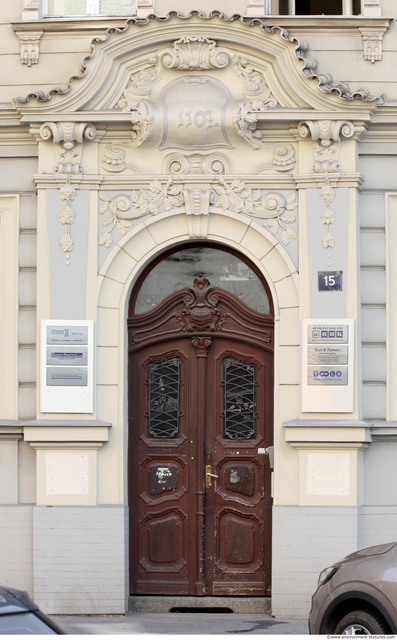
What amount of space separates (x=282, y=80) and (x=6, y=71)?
278 cm

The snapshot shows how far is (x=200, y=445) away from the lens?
8469mm

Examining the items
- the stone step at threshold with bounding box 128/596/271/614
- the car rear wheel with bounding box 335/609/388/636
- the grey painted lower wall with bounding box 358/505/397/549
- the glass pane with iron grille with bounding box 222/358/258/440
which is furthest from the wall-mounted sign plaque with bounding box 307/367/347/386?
the car rear wheel with bounding box 335/609/388/636

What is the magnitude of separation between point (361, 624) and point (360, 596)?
0.62ft

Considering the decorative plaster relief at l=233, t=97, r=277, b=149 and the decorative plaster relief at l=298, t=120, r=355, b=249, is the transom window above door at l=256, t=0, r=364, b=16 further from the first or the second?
the decorative plaster relief at l=298, t=120, r=355, b=249

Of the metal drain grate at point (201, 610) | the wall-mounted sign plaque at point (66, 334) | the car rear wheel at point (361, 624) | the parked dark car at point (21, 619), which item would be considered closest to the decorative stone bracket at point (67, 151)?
the wall-mounted sign plaque at point (66, 334)

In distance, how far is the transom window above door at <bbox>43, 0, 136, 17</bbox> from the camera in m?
8.83

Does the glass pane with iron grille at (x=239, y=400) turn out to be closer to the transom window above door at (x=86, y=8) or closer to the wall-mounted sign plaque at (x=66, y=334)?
the wall-mounted sign plaque at (x=66, y=334)

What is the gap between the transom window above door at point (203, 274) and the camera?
8.62 m

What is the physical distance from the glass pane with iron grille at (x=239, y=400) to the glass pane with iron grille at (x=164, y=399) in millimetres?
480

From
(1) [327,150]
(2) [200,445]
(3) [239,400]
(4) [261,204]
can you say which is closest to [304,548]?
(2) [200,445]

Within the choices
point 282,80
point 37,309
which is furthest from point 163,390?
point 282,80

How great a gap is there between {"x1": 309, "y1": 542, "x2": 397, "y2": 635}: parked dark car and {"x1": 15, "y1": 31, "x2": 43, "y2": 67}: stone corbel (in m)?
5.69

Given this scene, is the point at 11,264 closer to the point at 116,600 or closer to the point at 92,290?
the point at 92,290

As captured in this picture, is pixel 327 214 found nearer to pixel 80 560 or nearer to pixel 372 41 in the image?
pixel 372 41
